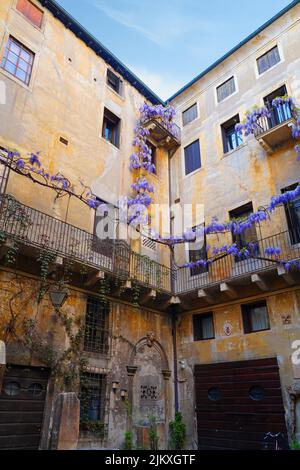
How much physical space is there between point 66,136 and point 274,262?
854cm

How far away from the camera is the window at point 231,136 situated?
15156mm

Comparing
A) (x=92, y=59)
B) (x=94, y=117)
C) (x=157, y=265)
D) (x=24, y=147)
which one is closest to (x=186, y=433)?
(x=157, y=265)

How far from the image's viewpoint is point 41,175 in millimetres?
11258

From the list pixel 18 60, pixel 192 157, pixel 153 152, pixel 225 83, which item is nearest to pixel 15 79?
pixel 18 60

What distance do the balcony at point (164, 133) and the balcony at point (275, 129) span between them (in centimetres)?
475

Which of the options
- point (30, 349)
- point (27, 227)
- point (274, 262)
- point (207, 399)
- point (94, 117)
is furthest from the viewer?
point (94, 117)

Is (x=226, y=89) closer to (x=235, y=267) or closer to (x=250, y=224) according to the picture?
(x=250, y=224)

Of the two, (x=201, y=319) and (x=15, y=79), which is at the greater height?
(x=15, y=79)

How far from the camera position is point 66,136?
1312 centimetres

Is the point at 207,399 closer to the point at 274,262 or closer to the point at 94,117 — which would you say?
the point at 274,262

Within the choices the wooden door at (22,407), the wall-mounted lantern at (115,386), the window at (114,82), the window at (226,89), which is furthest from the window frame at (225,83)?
the wooden door at (22,407)

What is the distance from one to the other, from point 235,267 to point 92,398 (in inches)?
251

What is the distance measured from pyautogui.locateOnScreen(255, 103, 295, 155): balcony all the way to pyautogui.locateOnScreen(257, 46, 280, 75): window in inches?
102

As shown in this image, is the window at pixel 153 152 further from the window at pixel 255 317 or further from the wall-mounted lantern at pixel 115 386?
the wall-mounted lantern at pixel 115 386
